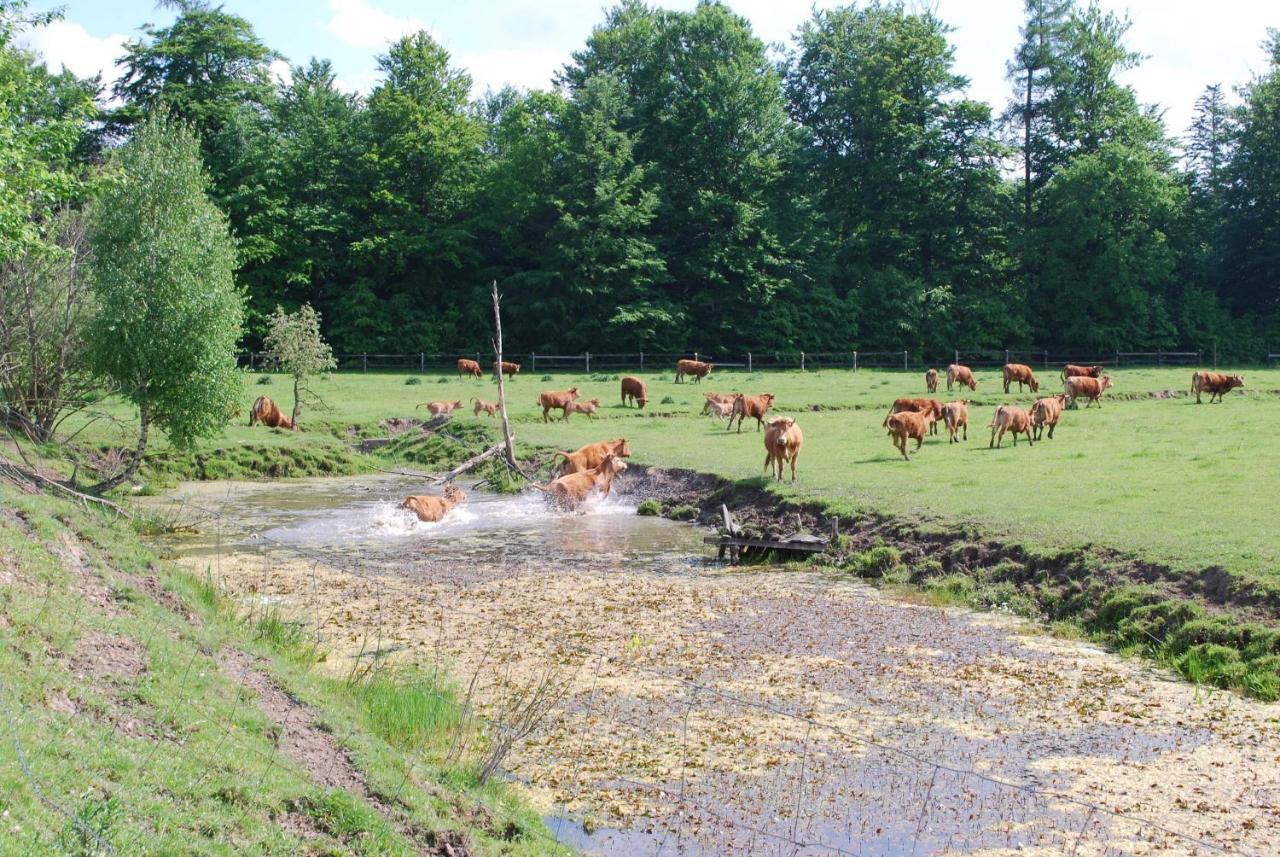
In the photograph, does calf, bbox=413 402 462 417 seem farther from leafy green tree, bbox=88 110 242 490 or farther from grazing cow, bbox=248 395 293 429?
leafy green tree, bbox=88 110 242 490

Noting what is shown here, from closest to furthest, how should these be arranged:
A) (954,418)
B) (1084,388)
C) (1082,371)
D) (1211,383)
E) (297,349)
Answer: (954,418)
(297,349)
(1084,388)
(1211,383)
(1082,371)

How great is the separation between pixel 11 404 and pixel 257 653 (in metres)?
15.6

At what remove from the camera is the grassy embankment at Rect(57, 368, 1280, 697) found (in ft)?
42.1

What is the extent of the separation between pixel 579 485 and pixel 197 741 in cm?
1501

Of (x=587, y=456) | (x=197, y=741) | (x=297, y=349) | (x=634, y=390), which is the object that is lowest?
(x=197, y=741)

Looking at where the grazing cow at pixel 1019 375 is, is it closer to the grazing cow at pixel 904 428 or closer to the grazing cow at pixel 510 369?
the grazing cow at pixel 904 428

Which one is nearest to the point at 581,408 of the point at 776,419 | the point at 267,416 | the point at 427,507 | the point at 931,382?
the point at 267,416

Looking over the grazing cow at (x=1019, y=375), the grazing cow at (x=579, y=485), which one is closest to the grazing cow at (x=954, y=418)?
the grazing cow at (x=579, y=485)

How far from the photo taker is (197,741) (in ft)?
24.5

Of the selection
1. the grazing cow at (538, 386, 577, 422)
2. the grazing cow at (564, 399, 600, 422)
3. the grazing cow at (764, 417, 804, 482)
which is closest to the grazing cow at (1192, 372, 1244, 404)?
the grazing cow at (564, 399, 600, 422)

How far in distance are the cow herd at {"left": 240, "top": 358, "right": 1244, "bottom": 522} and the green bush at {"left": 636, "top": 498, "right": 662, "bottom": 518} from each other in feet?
3.26

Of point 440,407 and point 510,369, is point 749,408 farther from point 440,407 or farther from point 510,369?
point 510,369

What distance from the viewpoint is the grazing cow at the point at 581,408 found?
33969mm

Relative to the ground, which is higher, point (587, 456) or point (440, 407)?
point (440, 407)
